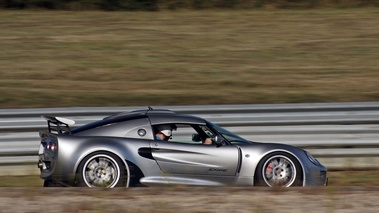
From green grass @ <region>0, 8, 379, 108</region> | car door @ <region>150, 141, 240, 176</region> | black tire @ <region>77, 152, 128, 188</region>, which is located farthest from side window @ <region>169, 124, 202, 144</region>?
green grass @ <region>0, 8, 379, 108</region>

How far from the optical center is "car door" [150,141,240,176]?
30.1 ft

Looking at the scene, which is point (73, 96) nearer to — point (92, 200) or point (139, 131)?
point (139, 131)

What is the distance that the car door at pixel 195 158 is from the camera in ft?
30.1

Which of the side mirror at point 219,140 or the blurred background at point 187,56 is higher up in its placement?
the blurred background at point 187,56

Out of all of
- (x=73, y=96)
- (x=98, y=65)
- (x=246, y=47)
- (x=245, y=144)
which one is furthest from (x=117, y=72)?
(x=245, y=144)

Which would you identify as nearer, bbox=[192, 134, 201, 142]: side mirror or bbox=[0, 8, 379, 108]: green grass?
bbox=[192, 134, 201, 142]: side mirror

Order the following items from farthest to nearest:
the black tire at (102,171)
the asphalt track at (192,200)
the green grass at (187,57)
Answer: the green grass at (187,57) < the black tire at (102,171) < the asphalt track at (192,200)

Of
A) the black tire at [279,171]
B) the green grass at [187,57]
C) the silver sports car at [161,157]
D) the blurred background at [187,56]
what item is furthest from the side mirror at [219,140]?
the green grass at [187,57]

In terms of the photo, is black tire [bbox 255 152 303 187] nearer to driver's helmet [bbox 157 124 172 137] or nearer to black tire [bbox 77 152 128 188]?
driver's helmet [bbox 157 124 172 137]

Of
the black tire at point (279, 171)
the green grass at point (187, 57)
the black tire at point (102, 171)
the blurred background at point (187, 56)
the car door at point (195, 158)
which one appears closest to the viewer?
the black tire at point (102, 171)

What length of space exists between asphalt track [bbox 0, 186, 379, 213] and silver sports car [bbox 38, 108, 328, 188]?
116 cm

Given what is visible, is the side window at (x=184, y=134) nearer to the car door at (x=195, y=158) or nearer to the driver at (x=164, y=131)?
the driver at (x=164, y=131)

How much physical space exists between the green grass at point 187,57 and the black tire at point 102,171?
463cm

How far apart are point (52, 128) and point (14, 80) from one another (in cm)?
556
